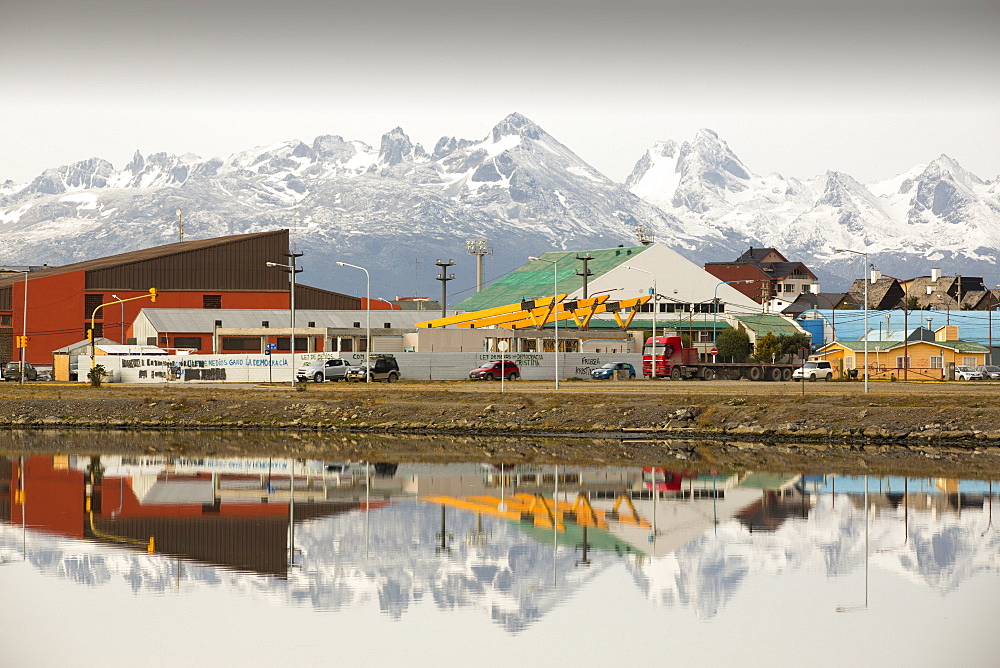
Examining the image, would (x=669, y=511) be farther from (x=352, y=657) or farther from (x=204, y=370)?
(x=204, y=370)

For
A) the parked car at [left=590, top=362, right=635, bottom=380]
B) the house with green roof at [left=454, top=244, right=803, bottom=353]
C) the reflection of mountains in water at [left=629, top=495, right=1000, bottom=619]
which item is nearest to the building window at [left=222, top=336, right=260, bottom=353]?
the parked car at [left=590, top=362, right=635, bottom=380]

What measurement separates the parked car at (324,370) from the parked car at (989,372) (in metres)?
50.5

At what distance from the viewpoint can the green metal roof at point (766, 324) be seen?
146m

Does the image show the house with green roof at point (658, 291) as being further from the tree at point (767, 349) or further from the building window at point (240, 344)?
the building window at point (240, 344)

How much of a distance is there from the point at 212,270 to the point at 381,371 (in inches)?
1987

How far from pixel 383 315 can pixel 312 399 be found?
66.2 m

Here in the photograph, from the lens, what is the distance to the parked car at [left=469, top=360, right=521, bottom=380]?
278 ft

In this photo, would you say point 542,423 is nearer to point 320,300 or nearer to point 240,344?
point 240,344

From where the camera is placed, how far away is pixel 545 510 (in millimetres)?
33250

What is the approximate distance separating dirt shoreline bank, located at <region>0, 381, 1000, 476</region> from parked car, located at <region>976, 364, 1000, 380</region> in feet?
135

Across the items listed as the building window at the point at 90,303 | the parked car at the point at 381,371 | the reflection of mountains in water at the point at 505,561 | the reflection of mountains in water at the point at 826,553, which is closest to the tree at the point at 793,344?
the parked car at the point at 381,371

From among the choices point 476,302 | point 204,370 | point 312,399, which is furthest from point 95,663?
point 476,302

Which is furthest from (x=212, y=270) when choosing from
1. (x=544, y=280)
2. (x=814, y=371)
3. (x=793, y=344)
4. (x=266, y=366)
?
(x=814, y=371)

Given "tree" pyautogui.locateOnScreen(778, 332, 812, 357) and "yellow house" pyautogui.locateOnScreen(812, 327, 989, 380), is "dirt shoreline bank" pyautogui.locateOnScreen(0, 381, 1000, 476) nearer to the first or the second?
"yellow house" pyautogui.locateOnScreen(812, 327, 989, 380)
